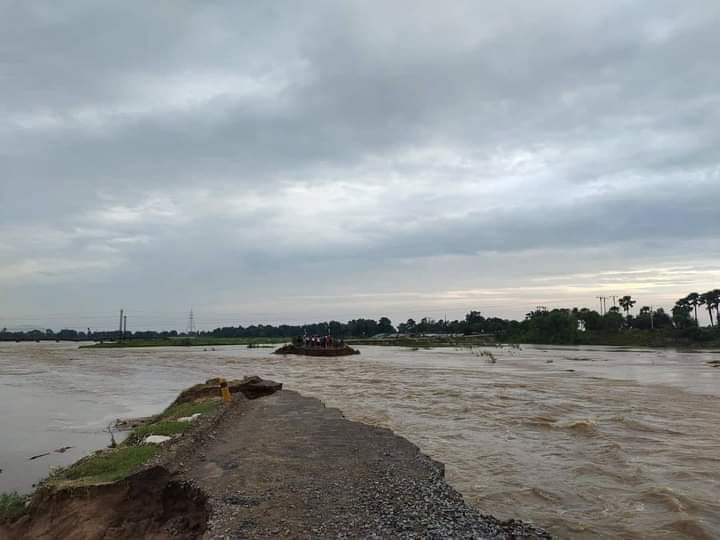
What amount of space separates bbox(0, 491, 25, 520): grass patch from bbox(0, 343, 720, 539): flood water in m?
2.14

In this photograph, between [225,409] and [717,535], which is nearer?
[717,535]

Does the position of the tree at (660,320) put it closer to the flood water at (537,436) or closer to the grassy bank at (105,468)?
the flood water at (537,436)

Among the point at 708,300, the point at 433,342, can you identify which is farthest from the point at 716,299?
the point at 433,342

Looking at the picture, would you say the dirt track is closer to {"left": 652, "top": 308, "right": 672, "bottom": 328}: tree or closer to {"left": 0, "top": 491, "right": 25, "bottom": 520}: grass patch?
{"left": 0, "top": 491, "right": 25, "bottom": 520}: grass patch

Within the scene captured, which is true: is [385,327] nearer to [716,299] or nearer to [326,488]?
[716,299]

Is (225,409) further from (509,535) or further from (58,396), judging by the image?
(58,396)

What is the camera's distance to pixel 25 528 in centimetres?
793

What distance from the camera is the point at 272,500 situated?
24.7ft

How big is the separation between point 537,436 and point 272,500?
33.8 ft

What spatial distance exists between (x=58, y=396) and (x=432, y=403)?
1873 centimetres

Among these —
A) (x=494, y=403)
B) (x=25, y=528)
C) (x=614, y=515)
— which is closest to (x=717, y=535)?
(x=614, y=515)

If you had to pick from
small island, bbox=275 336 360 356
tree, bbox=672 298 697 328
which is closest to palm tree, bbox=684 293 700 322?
tree, bbox=672 298 697 328

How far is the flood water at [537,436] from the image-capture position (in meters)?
9.23

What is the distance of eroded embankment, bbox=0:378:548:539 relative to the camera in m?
6.63
